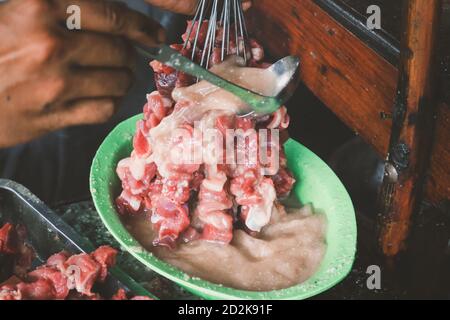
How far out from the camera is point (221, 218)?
5.69 feet

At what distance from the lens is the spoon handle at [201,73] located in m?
1.48

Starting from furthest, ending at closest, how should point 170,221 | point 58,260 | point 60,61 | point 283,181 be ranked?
point 283,181
point 170,221
point 58,260
point 60,61

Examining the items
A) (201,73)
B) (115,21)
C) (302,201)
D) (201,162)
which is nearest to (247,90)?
(201,73)

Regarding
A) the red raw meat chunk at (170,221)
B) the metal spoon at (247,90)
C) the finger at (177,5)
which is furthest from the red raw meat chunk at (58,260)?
the finger at (177,5)

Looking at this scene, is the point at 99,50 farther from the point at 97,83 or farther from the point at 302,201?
the point at 302,201

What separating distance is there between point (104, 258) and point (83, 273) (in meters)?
0.07

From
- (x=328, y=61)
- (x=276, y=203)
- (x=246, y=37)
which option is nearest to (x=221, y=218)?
(x=276, y=203)

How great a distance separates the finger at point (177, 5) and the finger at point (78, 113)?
1.88 ft

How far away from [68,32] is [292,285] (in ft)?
2.85

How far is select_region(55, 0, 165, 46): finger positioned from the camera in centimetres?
141

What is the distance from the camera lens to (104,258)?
158 cm

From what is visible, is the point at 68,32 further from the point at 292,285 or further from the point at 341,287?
the point at 341,287

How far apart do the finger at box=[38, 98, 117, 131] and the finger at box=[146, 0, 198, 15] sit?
0.57 meters

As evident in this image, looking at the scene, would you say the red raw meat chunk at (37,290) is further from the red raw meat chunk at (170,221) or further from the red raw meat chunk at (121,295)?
the red raw meat chunk at (170,221)
